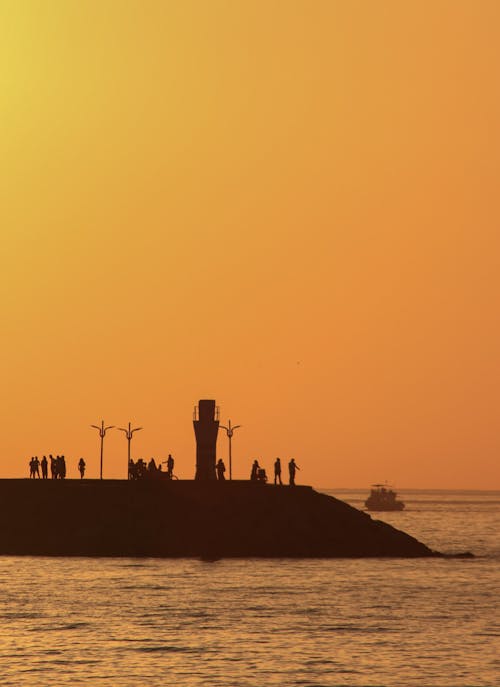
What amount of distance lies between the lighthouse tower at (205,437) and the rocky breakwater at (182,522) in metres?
8.83

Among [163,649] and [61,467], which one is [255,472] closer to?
[61,467]

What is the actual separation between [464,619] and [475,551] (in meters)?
61.5

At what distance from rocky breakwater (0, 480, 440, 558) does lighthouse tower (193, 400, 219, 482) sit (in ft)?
29.0

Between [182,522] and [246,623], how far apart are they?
3857 cm

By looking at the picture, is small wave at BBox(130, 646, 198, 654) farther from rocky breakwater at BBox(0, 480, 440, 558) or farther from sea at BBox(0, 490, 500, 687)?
rocky breakwater at BBox(0, 480, 440, 558)

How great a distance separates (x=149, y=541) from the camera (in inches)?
4722

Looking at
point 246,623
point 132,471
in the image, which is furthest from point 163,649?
point 132,471

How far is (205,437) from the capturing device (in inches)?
5212

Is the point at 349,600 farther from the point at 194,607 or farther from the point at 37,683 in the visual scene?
the point at 37,683

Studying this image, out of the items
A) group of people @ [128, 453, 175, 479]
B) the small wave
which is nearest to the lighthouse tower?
group of people @ [128, 453, 175, 479]

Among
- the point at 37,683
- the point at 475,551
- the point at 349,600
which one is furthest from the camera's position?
the point at 475,551

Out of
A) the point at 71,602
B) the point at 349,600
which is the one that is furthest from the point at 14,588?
the point at 349,600

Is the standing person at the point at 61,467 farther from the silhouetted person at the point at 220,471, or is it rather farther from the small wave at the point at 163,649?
the small wave at the point at 163,649

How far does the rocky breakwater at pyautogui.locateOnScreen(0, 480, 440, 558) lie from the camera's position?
120000mm
